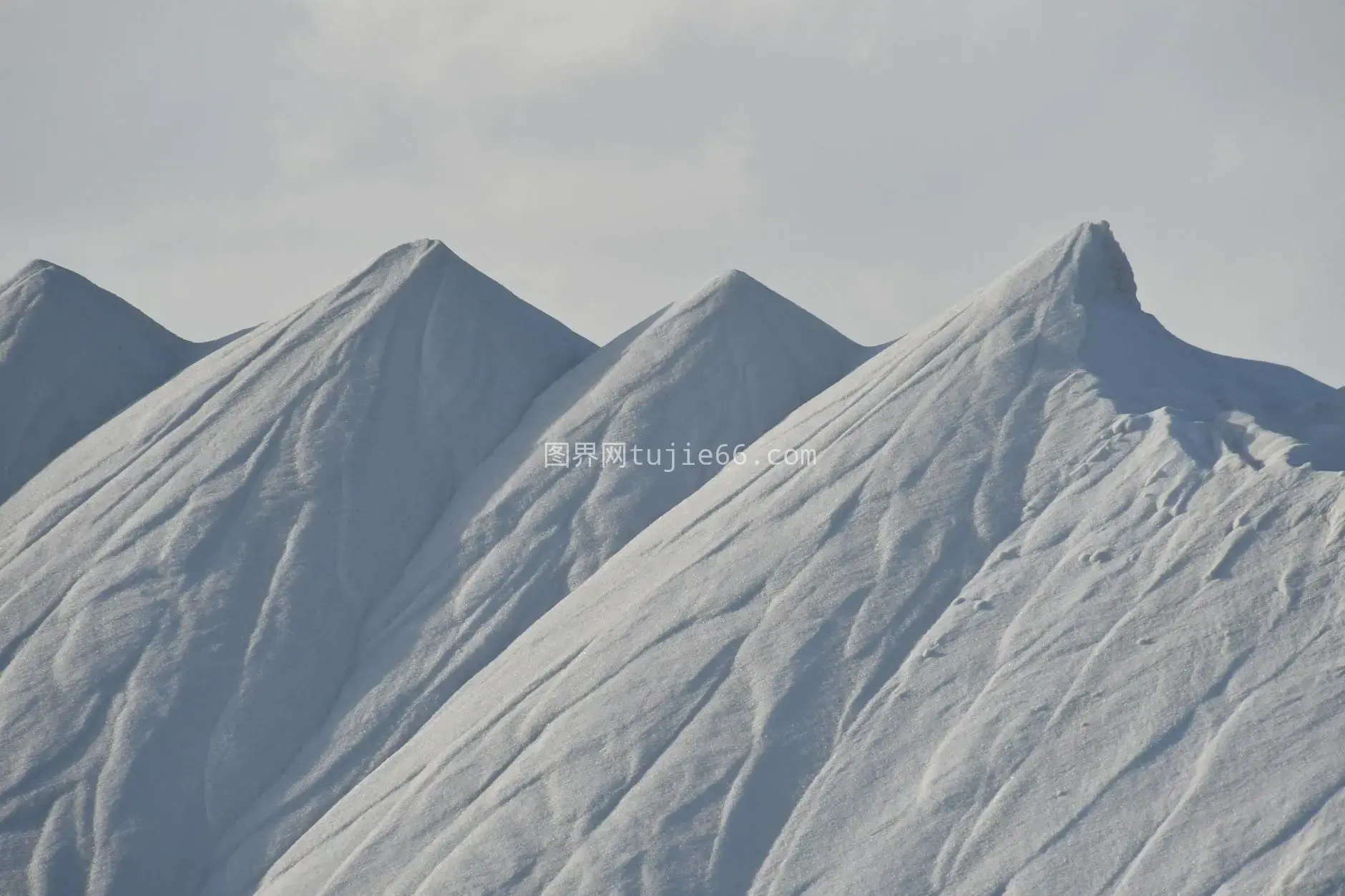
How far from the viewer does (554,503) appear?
62.4 feet

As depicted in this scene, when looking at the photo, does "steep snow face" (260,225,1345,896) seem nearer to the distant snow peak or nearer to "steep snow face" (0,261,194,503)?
the distant snow peak

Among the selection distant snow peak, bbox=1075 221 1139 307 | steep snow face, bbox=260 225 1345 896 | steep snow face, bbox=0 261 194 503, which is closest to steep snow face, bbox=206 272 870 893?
steep snow face, bbox=260 225 1345 896

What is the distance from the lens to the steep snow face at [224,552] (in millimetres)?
16172

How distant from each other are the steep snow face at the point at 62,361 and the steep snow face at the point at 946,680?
8.03m

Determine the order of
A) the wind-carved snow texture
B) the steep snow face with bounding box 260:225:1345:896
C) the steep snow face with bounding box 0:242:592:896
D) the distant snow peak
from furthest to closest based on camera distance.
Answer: the distant snow peak < the steep snow face with bounding box 0:242:592:896 < the wind-carved snow texture < the steep snow face with bounding box 260:225:1345:896

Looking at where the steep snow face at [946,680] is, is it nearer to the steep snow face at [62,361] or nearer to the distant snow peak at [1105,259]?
the distant snow peak at [1105,259]

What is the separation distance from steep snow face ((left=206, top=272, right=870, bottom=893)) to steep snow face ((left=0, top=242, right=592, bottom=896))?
38 centimetres

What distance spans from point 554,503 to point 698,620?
12.4 feet

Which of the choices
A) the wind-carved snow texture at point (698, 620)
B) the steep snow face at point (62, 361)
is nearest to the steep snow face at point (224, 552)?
the wind-carved snow texture at point (698, 620)

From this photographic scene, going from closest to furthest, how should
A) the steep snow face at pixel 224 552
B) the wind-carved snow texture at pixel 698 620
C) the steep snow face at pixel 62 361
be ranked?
1. the wind-carved snow texture at pixel 698 620
2. the steep snow face at pixel 224 552
3. the steep snow face at pixel 62 361

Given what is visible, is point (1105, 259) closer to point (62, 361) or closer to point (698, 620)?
point (698, 620)

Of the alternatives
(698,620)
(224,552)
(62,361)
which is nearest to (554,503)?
(224,552)

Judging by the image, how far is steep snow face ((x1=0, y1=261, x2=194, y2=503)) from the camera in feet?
71.3

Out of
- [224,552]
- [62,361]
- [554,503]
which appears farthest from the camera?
[62,361]
